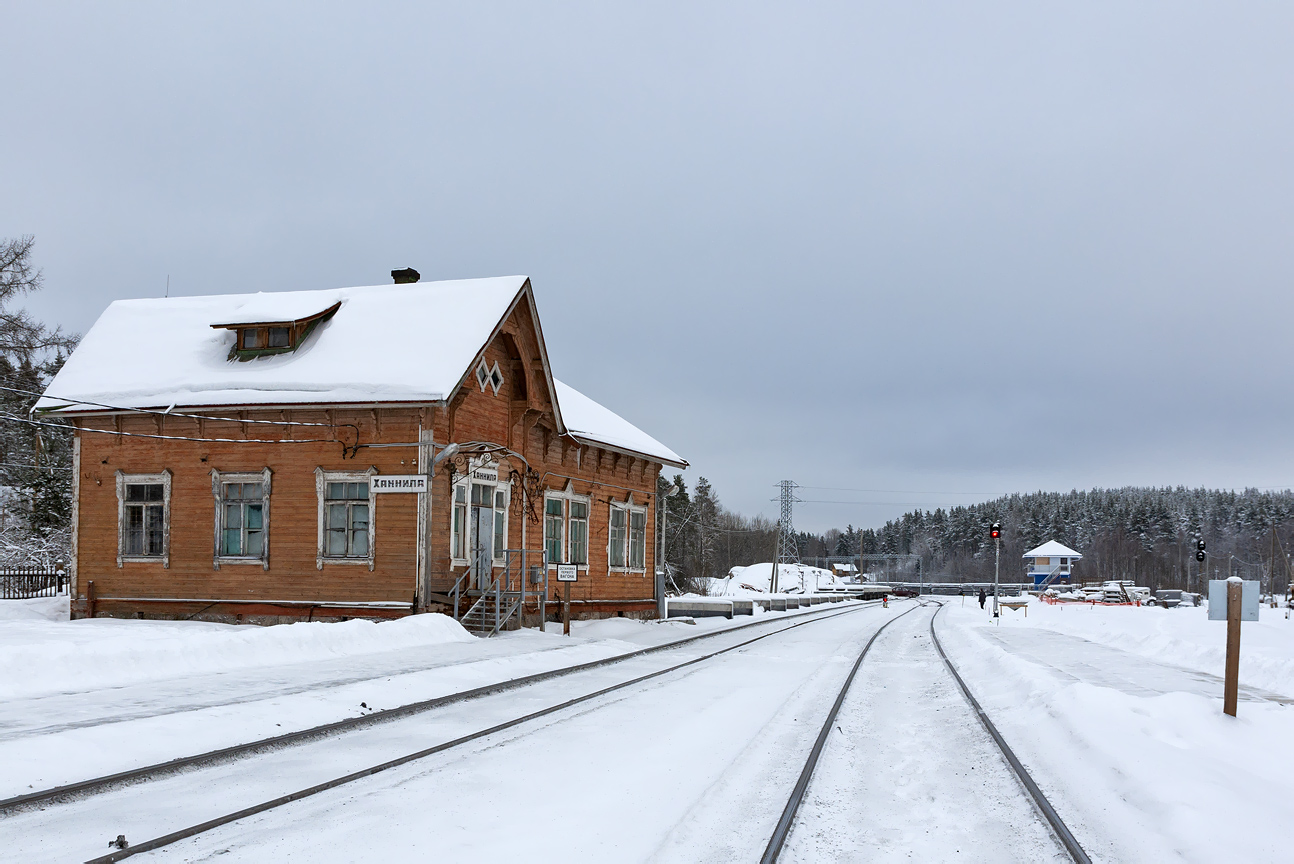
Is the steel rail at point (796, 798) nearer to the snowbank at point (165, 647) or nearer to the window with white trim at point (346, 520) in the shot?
the snowbank at point (165, 647)

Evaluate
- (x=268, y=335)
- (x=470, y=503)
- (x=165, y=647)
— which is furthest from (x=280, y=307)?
(x=165, y=647)

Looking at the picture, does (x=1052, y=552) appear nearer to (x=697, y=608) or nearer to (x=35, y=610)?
(x=697, y=608)

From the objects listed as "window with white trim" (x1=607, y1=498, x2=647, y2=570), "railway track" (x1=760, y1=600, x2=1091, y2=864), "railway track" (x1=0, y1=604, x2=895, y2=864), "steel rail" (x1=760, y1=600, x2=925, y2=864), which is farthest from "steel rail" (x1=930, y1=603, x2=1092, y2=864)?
"window with white trim" (x1=607, y1=498, x2=647, y2=570)

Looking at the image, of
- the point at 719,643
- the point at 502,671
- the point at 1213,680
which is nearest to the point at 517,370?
the point at 719,643

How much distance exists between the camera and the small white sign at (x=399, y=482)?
19.5m

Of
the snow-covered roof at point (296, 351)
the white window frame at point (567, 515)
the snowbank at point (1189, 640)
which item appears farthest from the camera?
the white window frame at point (567, 515)

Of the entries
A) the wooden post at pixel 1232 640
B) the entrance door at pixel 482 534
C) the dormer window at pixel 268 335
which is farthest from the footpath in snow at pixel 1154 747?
the dormer window at pixel 268 335

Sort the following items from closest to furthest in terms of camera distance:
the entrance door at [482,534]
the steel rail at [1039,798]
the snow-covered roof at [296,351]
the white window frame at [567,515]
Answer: the steel rail at [1039,798] → the snow-covered roof at [296,351] → the entrance door at [482,534] → the white window frame at [567,515]

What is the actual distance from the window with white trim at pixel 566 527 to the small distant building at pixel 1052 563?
8025 cm

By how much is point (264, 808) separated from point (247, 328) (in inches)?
701

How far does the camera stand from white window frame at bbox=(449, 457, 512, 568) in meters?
20.5

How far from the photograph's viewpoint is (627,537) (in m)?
30.5

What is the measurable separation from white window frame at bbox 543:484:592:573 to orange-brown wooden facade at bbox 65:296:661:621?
83.4 inches

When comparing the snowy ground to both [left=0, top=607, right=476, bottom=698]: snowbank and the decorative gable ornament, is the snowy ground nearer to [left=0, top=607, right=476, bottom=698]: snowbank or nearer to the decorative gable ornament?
[left=0, top=607, right=476, bottom=698]: snowbank
